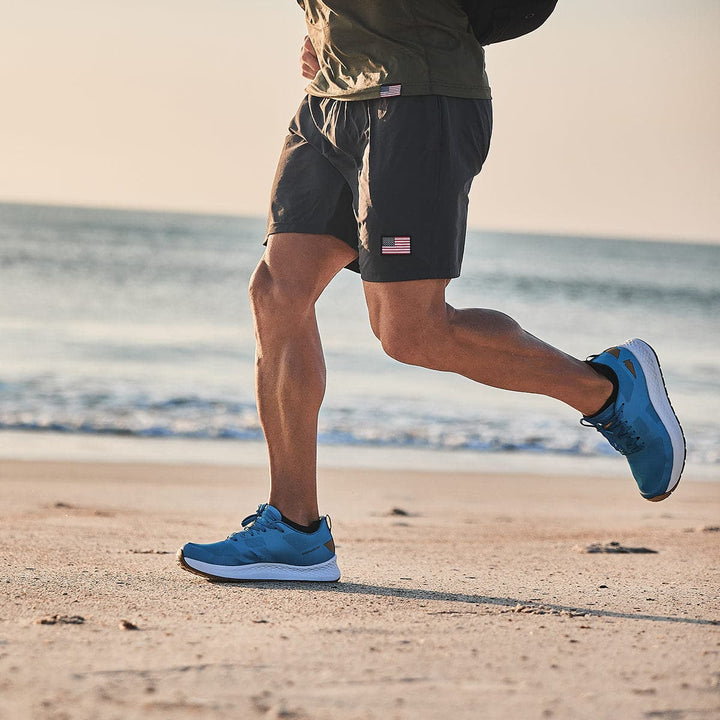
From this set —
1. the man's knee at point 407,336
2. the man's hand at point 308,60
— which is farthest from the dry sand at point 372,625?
the man's hand at point 308,60

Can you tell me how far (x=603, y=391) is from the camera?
9.78 feet

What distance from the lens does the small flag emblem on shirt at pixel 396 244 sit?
8.55 feet

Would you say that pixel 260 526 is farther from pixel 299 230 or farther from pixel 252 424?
pixel 252 424

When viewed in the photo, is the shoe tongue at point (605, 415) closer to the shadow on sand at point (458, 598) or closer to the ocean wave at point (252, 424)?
the shadow on sand at point (458, 598)

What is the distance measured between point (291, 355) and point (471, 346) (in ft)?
1.62

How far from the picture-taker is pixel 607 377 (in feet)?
9.88

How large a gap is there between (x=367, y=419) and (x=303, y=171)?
19.9ft

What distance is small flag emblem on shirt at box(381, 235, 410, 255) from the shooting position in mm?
2607

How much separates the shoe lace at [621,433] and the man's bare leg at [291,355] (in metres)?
0.79

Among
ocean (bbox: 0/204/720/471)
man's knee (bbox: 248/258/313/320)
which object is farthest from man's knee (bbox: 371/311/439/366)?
ocean (bbox: 0/204/720/471)

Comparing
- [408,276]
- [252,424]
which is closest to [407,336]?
[408,276]

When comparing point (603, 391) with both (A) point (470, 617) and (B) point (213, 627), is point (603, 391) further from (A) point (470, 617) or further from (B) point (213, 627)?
(B) point (213, 627)

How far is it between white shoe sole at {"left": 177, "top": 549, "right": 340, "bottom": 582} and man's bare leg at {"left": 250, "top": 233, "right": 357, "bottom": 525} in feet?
0.47

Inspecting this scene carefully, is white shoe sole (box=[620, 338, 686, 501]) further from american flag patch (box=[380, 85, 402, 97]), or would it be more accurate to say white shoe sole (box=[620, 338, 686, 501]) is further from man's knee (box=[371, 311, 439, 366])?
american flag patch (box=[380, 85, 402, 97])
